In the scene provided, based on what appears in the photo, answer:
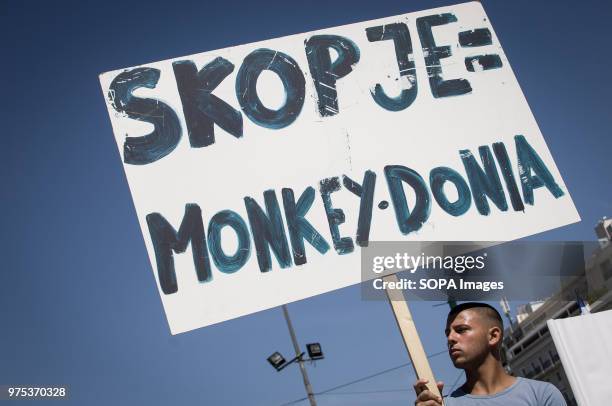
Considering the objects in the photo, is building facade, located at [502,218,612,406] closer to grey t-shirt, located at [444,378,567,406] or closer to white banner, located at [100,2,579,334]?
white banner, located at [100,2,579,334]

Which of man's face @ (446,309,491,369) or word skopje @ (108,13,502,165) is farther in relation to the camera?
word skopje @ (108,13,502,165)

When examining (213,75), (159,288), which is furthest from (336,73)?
(159,288)

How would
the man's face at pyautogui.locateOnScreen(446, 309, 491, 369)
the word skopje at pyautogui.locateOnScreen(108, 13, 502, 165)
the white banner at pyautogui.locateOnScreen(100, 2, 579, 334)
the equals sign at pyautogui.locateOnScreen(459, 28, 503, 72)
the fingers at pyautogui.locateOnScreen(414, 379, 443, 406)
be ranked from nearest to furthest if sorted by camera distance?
the fingers at pyautogui.locateOnScreen(414, 379, 443, 406) < the man's face at pyautogui.locateOnScreen(446, 309, 491, 369) < the white banner at pyautogui.locateOnScreen(100, 2, 579, 334) < the word skopje at pyautogui.locateOnScreen(108, 13, 502, 165) < the equals sign at pyautogui.locateOnScreen(459, 28, 503, 72)

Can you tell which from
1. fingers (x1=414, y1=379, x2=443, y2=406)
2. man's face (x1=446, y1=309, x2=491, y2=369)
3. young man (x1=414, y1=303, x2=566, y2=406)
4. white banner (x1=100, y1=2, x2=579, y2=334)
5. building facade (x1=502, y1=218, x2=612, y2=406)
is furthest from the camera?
building facade (x1=502, y1=218, x2=612, y2=406)

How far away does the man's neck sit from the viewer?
244 cm

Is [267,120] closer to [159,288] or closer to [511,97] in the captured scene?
[159,288]

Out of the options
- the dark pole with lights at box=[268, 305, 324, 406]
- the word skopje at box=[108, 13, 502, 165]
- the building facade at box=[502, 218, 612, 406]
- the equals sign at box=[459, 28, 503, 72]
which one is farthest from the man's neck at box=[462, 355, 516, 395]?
the building facade at box=[502, 218, 612, 406]

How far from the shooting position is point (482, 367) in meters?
2.48

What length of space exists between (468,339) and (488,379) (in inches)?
6.9

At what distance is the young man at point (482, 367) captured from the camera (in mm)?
2350

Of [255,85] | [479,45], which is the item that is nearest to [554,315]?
[479,45]

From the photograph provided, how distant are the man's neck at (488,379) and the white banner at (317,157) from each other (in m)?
0.78

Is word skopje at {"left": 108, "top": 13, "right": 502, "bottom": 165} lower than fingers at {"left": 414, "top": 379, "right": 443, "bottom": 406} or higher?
higher

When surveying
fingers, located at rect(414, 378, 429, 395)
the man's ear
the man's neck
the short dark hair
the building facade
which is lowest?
the building facade
